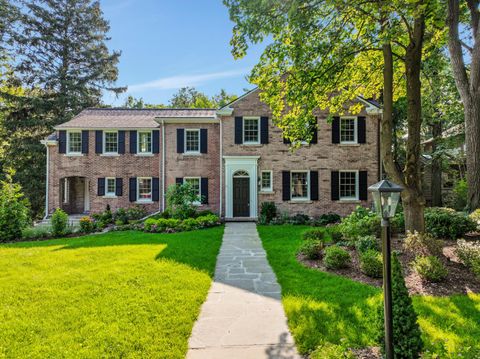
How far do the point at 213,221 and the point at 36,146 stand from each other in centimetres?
1762

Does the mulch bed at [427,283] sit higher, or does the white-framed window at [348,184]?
the white-framed window at [348,184]

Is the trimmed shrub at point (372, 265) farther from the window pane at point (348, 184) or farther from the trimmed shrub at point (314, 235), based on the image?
the window pane at point (348, 184)

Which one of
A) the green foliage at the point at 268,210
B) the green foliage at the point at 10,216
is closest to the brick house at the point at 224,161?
the green foliage at the point at 268,210

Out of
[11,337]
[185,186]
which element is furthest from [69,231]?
[11,337]

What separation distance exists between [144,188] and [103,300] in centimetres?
1303

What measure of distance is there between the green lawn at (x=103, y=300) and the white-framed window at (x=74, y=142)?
9.70 m

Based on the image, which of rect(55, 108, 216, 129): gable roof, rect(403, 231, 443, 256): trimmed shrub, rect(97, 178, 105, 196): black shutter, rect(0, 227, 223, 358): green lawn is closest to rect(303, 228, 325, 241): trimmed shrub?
rect(403, 231, 443, 256): trimmed shrub

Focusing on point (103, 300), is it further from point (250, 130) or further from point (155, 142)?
point (155, 142)

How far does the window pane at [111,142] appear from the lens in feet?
57.4

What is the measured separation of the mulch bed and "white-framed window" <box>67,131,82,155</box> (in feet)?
51.3

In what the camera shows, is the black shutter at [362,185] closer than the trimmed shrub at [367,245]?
No

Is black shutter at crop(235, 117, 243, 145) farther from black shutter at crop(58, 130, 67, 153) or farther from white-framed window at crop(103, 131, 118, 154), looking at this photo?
black shutter at crop(58, 130, 67, 153)

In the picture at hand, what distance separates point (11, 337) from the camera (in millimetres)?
3867

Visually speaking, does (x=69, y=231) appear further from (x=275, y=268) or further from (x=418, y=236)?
(x=418, y=236)
